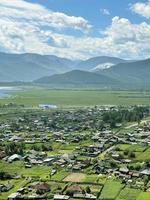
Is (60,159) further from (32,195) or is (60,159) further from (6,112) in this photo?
(6,112)

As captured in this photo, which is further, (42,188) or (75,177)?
(75,177)

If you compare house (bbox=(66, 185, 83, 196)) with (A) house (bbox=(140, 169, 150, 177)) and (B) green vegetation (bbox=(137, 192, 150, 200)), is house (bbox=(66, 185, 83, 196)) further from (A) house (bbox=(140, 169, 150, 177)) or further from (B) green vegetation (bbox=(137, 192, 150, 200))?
(A) house (bbox=(140, 169, 150, 177))

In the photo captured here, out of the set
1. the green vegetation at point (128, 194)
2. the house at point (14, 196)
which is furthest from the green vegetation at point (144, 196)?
the house at point (14, 196)

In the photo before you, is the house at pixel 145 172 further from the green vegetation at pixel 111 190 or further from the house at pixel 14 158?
the house at pixel 14 158

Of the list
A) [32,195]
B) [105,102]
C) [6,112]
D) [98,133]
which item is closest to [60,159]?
[32,195]

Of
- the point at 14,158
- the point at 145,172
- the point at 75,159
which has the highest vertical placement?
the point at 14,158

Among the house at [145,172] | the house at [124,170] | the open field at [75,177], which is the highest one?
the house at [124,170]

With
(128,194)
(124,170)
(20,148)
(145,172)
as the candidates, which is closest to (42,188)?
(128,194)

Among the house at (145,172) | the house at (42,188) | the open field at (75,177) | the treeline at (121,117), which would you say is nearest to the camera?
the house at (42,188)

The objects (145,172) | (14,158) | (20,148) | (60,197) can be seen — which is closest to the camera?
(60,197)

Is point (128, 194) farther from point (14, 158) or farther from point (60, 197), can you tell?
point (14, 158)
